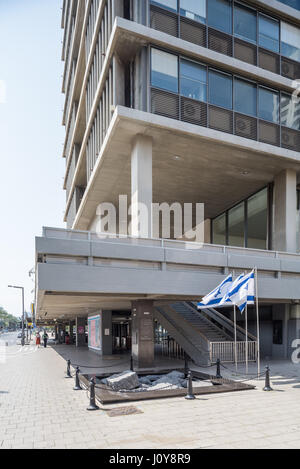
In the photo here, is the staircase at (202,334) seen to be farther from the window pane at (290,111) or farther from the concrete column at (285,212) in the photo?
the window pane at (290,111)

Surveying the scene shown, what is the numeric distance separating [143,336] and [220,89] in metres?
13.9

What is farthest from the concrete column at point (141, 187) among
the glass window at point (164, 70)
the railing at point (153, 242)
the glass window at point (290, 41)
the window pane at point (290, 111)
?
the glass window at point (290, 41)

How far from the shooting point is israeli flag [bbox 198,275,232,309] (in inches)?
624

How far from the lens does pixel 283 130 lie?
2291 centimetres

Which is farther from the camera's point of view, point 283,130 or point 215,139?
point 283,130

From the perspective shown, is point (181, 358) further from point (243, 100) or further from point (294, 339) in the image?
point (243, 100)

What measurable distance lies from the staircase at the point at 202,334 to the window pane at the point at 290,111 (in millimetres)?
12739

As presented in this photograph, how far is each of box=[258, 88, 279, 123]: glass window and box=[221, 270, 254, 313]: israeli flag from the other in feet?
38.1

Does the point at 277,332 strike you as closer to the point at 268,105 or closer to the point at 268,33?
the point at 268,105

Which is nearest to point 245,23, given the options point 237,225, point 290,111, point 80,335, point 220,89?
point 220,89

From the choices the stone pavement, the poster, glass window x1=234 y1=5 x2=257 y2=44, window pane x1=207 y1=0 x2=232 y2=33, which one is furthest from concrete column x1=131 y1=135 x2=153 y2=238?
the poster

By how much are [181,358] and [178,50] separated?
57.5ft

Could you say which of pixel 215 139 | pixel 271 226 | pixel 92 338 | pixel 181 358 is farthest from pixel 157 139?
pixel 92 338

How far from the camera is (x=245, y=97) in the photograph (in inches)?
868
